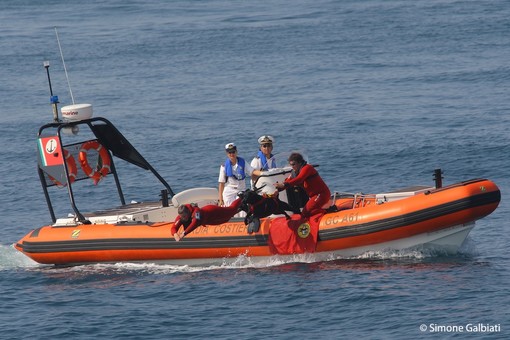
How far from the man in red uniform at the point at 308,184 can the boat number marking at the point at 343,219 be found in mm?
341

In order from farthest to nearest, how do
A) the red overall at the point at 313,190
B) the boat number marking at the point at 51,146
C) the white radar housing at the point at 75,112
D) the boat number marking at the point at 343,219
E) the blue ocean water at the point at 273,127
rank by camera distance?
the boat number marking at the point at 51,146, the white radar housing at the point at 75,112, the red overall at the point at 313,190, the boat number marking at the point at 343,219, the blue ocean water at the point at 273,127

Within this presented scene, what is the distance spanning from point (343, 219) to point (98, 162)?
5.10 metres

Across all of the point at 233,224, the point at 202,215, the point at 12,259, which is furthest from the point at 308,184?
the point at 12,259

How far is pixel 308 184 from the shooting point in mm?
16594

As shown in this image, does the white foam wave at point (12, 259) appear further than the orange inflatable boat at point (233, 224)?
Yes

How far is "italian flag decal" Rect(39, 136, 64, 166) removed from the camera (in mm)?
18328

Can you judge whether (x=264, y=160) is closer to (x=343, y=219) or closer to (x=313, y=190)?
(x=313, y=190)

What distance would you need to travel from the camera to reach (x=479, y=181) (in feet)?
52.4

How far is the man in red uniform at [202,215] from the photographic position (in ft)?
52.9

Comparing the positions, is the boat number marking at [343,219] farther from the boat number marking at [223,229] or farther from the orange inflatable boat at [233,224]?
the boat number marking at [223,229]

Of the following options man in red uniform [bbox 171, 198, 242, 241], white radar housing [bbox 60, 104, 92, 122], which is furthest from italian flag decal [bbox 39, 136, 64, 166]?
man in red uniform [bbox 171, 198, 242, 241]

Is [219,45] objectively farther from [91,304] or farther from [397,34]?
[91,304]

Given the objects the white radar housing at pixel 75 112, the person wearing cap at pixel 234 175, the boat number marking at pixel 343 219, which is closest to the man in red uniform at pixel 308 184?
the boat number marking at pixel 343 219

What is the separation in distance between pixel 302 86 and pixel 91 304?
1946cm
